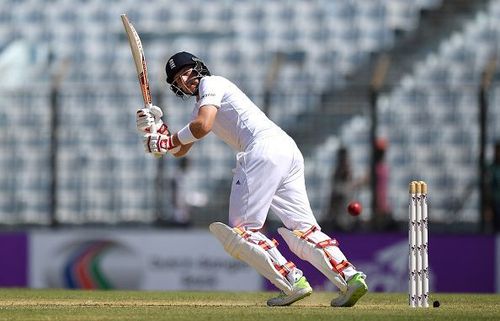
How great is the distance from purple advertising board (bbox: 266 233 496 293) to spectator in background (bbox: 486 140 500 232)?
0.35 m

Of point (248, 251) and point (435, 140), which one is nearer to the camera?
point (248, 251)

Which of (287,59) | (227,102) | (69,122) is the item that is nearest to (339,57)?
(287,59)

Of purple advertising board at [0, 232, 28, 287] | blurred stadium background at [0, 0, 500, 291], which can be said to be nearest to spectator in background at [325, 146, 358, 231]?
blurred stadium background at [0, 0, 500, 291]

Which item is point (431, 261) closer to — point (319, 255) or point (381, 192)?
point (381, 192)

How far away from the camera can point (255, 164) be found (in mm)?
8211

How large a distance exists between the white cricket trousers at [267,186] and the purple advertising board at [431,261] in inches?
225

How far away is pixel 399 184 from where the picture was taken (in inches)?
599

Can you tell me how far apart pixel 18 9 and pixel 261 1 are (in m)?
3.64

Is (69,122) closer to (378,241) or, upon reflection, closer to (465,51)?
(378,241)

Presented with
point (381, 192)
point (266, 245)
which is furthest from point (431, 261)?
point (266, 245)

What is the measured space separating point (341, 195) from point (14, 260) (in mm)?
3792

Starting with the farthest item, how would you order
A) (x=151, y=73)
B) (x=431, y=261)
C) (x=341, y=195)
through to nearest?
1. (x=151, y=73)
2. (x=341, y=195)
3. (x=431, y=261)

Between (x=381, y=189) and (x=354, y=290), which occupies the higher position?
(x=381, y=189)

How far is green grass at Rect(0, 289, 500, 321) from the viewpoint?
7426 mm
